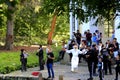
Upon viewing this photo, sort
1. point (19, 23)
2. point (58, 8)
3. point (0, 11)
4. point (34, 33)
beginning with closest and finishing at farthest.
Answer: point (58, 8)
point (0, 11)
point (19, 23)
point (34, 33)

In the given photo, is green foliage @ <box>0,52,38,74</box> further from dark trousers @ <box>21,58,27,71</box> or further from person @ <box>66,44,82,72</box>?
person @ <box>66,44,82,72</box>

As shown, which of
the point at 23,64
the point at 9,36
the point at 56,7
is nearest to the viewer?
the point at 56,7

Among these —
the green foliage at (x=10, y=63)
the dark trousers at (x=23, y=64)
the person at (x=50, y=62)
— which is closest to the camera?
the person at (x=50, y=62)

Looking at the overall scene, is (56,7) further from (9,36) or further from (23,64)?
(9,36)

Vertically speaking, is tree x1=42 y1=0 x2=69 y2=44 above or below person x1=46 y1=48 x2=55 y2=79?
above

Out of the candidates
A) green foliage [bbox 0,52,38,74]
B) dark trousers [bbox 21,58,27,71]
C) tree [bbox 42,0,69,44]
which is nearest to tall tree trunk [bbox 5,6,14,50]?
green foliage [bbox 0,52,38,74]

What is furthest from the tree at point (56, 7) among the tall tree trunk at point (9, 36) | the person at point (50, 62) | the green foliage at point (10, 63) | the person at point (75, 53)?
the tall tree trunk at point (9, 36)

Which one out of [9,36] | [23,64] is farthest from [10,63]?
[9,36]

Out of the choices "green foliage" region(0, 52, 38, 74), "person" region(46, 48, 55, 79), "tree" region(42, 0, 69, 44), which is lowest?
"green foliage" region(0, 52, 38, 74)

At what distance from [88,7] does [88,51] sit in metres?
10.1

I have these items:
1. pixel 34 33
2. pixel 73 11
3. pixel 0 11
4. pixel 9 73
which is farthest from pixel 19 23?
pixel 73 11

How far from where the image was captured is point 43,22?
61.3 m

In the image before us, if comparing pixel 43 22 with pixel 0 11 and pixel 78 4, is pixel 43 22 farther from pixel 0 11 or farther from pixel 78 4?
pixel 78 4

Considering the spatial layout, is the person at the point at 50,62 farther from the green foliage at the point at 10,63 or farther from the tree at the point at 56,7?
the tree at the point at 56,7
